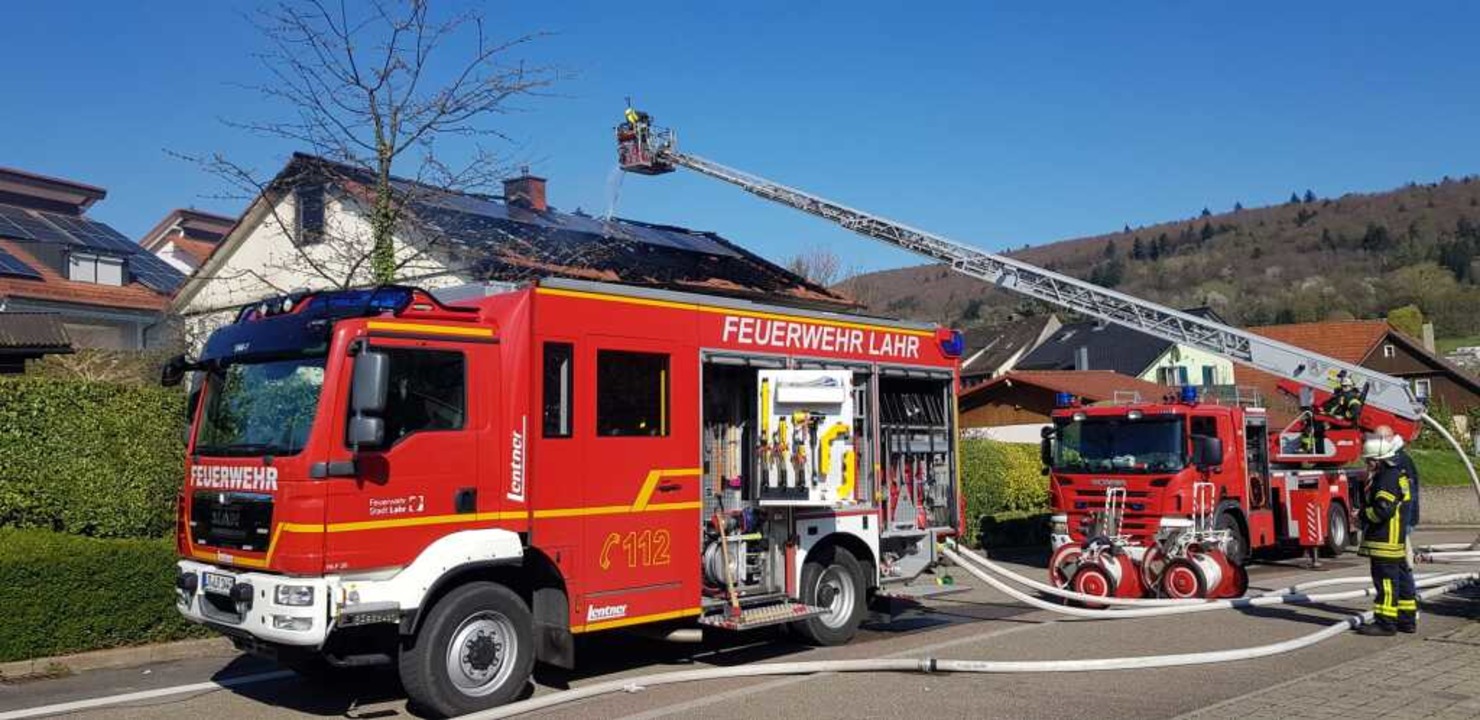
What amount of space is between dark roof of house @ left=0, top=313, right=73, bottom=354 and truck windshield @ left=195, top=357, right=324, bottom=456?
9922 millimetres

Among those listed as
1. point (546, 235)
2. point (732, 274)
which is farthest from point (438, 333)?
Answer: point (732, 274)

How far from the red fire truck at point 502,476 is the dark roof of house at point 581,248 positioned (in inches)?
193

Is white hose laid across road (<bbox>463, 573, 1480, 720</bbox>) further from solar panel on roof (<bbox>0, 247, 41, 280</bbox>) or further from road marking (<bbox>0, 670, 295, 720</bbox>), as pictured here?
solar panel on roof (<bbox>0, 247, 41, 280</bbox>)

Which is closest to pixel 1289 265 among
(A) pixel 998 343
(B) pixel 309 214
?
(A) pixel 998 343

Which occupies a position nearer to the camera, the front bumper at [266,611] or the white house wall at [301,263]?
the front bumper at [266,611]

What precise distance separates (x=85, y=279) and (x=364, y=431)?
3262 centimetres

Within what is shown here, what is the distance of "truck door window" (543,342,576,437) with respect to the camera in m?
8.38

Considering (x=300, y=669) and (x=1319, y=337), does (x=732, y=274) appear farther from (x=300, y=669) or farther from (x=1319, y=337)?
(x=1319, y=337)

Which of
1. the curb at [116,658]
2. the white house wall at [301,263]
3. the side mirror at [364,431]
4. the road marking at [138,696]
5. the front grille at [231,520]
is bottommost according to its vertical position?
the road marking at [138,696]

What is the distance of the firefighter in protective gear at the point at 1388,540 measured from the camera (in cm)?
1023

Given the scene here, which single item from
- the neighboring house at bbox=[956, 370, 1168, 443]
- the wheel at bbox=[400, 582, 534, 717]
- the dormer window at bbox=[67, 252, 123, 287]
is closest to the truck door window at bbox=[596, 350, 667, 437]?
the wheel at bbox=[400, 582, 534, 717]

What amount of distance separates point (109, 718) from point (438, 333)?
3471 millimetres

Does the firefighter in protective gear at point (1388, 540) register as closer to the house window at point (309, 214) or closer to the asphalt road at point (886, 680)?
the asphalt road at point (886, 680)

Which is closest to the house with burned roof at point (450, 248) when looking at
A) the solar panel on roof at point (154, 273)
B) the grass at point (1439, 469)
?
the solar panel on roof at point (154, 273)
